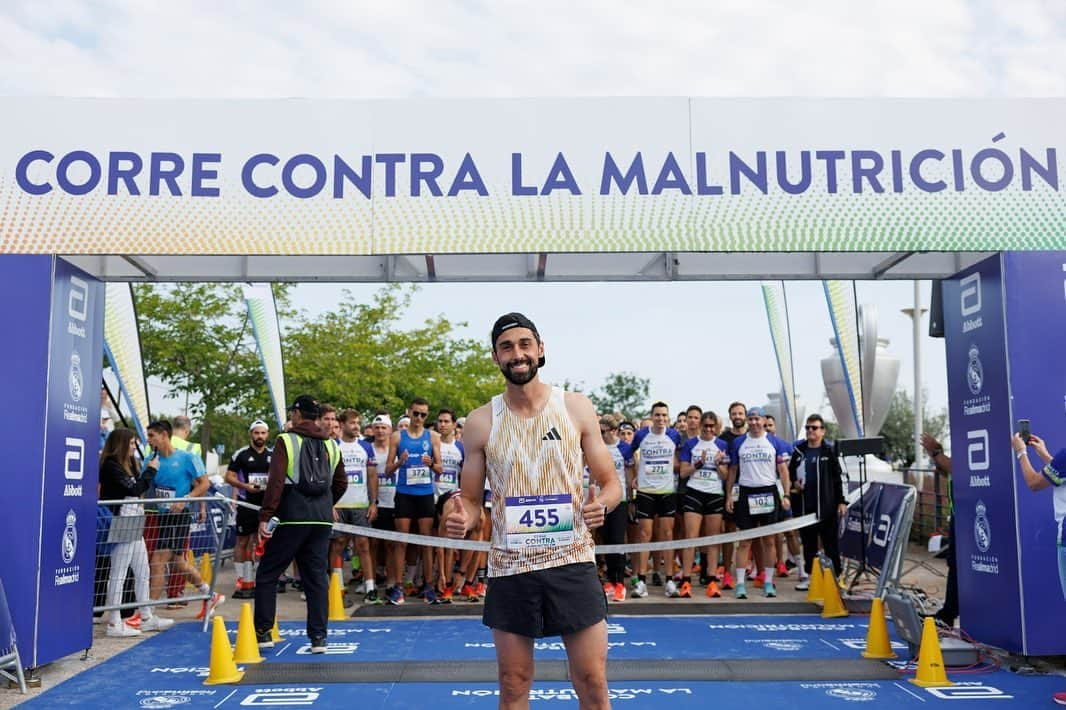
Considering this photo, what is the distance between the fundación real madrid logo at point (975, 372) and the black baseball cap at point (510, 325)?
462 centimetres

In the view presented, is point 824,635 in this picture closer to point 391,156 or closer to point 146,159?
point 391,156

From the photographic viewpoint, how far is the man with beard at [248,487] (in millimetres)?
10547

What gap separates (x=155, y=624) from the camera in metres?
Result: 8.52

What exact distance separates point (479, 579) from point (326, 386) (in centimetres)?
1880

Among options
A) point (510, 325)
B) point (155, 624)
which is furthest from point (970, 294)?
point (155, 624)

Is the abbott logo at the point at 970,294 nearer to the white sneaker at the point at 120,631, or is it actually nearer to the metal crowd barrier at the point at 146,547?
the metal crowd barrier at the point at 146,547

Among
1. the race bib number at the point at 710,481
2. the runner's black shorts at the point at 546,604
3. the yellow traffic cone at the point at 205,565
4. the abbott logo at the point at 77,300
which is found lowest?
the yellow traffic cone at the point at 205,565

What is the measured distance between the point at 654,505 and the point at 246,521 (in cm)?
456

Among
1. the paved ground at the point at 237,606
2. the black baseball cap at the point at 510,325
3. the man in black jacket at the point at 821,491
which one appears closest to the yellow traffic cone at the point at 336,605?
the paved ground at the point at 237,606

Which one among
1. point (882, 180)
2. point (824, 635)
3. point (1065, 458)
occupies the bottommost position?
point (824, 635)

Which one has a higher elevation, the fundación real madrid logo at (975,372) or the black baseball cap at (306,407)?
the fundación real madrid logo at (975,372)

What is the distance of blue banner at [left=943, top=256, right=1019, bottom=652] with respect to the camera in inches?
262

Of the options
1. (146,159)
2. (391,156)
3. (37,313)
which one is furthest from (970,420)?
(37,313)

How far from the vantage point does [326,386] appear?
28562mm
